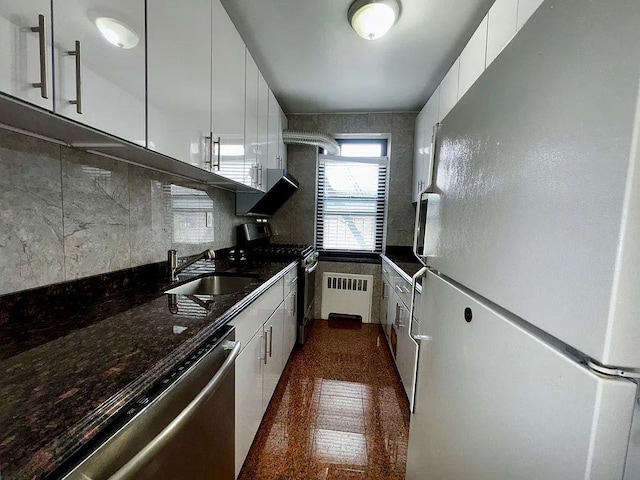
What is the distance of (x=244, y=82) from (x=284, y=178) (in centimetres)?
95

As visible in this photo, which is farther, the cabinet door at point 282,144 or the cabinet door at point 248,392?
the cabinet door at point 282,144

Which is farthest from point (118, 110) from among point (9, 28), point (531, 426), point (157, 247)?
point (531, 426)

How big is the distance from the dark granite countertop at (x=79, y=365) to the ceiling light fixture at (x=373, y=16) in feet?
5.99

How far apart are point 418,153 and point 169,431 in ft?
10.4

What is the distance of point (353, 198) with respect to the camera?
11.8 feet

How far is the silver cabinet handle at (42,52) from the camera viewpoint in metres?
0.62

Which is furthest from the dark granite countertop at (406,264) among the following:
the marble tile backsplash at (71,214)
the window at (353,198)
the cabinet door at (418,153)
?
the marble tile backsplash at (71,214)

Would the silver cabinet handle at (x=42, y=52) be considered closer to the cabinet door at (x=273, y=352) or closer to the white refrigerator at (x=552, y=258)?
the white refrigerator at (x=552, y=258)

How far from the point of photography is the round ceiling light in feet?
2.59

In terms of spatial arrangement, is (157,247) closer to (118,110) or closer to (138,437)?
(118,110)

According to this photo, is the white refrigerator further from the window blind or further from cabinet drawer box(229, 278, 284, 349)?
the window blind

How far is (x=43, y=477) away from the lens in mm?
392

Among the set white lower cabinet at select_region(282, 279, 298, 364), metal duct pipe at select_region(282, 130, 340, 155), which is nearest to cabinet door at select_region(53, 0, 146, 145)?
white lower cabinet at select_region(282, 279, 298, 364)

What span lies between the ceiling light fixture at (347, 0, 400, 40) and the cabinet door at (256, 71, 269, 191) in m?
0.85
